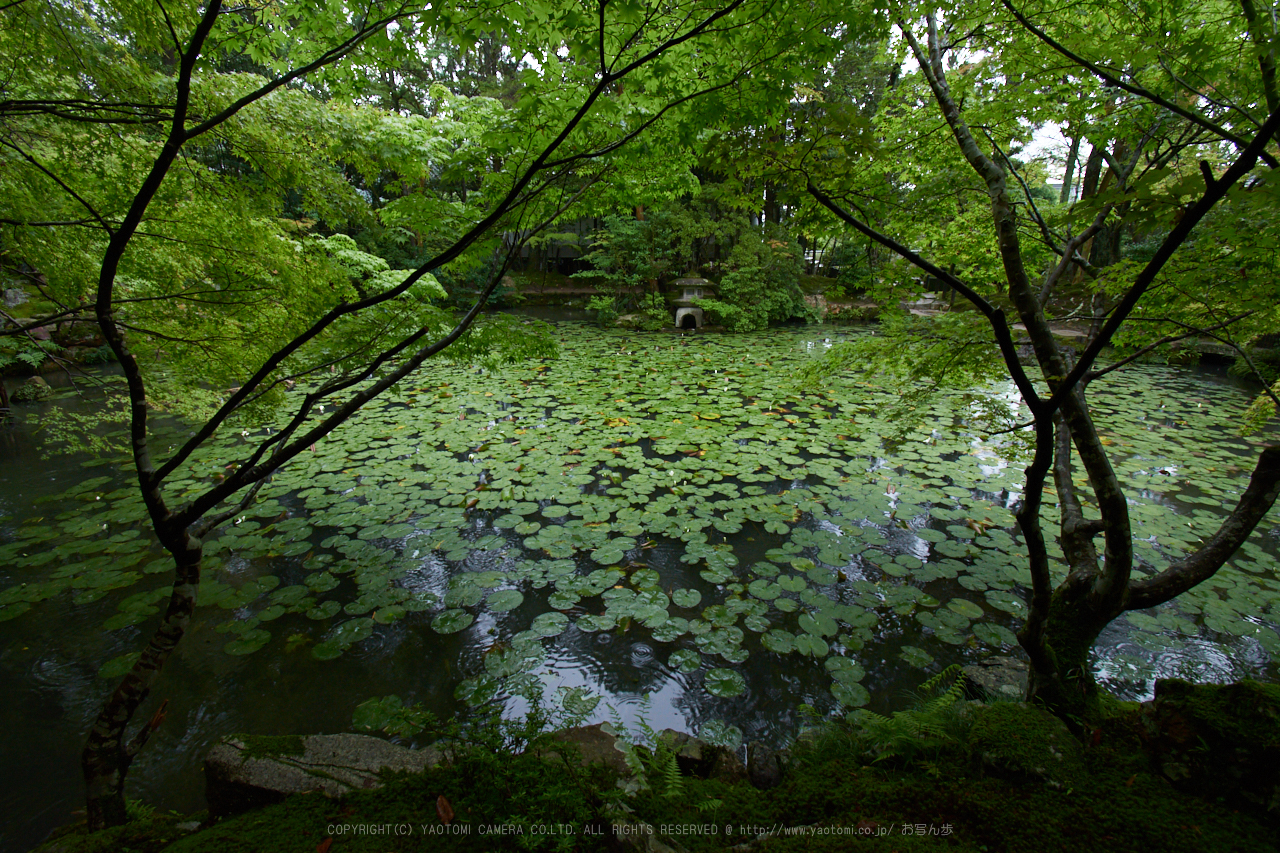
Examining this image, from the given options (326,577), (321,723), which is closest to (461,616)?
(321,723)

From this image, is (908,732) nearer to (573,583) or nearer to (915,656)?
(915,656)

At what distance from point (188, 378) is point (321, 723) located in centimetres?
300

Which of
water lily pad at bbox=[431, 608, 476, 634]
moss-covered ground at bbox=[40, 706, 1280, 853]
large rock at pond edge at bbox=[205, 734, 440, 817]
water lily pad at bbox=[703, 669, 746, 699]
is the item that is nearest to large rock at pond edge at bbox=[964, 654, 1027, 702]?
moss-covered ground at bbox=[40, 706, 1280, 853]

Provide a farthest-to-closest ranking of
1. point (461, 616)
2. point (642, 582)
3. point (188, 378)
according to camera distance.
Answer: point (188, 378) < point (642, 582) < point (461, 616)

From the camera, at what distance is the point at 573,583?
327 centimetres

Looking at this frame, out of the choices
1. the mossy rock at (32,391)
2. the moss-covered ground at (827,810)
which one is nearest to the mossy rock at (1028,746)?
the moss-covered ground at (827,810)

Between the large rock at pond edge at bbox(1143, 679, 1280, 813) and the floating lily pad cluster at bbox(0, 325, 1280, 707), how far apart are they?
1.24 meters

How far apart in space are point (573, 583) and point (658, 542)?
0.77 m

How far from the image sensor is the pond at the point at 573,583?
98.7 inches

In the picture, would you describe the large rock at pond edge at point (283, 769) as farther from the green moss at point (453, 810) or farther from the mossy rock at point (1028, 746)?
the mossy rock at point (1028, 746)

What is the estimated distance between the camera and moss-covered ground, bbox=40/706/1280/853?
1213mm

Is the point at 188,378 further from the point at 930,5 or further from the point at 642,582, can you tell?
the point at 930,5

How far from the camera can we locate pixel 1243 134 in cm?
182

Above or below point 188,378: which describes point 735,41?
above
